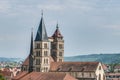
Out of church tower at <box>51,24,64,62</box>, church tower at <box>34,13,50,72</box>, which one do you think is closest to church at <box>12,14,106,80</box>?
church tower at <box>34,13,50,72</box>

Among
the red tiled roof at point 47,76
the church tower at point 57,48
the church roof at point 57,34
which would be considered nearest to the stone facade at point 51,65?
the church tower at point 57,48

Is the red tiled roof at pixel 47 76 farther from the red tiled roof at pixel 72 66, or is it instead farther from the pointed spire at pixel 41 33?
the pointed spire at pixel 41 33

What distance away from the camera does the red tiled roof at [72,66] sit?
12085 cm

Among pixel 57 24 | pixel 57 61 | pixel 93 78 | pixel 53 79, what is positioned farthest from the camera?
pixel 57 24

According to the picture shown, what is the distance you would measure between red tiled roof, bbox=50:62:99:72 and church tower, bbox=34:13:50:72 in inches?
81.7

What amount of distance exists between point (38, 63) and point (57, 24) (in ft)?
64.8

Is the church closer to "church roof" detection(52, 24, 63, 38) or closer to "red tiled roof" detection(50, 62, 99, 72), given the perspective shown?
"red tiled roof" detection(50, 62, 99, 72)

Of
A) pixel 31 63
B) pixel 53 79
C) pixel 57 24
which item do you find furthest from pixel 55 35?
pixel 53 79

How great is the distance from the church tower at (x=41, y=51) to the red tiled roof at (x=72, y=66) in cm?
208

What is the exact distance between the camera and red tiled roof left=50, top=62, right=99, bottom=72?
12085cm

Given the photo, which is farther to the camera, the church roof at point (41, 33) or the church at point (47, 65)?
the church roof at point (41, 33)

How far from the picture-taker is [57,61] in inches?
5207

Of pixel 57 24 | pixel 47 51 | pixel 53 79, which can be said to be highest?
pixel 57 24

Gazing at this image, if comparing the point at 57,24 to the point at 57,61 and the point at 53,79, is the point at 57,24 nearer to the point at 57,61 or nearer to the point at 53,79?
the point at 57,61
